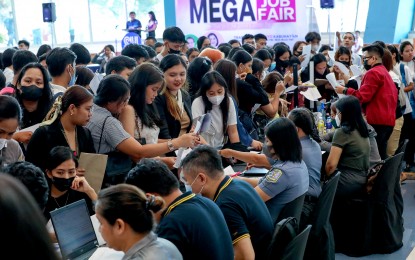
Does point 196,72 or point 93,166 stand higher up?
point 196,72

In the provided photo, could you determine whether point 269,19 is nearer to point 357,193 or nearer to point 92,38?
point 92,38

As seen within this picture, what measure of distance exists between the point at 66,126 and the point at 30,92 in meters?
0.49

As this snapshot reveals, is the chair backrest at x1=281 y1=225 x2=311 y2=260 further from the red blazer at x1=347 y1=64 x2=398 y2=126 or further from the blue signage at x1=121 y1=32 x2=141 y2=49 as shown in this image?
the blue signage at x1=121 y1=32 x2=141 y2=49

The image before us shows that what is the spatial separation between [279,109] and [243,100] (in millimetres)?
779

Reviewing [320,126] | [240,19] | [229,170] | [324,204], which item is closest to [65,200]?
[229,170]

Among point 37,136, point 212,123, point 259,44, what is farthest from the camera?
point 259,44

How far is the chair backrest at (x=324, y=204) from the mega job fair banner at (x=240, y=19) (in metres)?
8.20

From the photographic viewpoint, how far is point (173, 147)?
3387 millimetres

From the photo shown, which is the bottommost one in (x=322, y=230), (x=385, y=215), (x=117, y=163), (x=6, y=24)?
(x=6, y=24)

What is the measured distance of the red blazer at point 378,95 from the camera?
560 cm

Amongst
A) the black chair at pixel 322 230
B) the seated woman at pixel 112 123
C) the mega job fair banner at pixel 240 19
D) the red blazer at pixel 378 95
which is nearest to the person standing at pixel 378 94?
the red blazer at pixel 378 95

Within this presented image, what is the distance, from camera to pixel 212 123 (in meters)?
4.18

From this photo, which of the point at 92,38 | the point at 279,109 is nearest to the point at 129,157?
the point at 279,109

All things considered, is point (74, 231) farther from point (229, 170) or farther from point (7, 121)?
point (229, 170)
